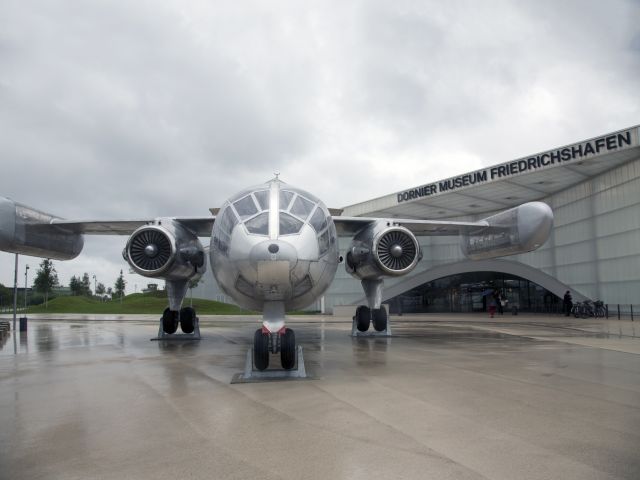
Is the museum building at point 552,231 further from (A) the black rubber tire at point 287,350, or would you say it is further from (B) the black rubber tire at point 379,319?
(A) the black rubber tire at point 287,350

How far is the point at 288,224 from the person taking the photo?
25.9 feet

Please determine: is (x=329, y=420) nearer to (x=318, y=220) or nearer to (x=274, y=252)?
(x=274, y=252)

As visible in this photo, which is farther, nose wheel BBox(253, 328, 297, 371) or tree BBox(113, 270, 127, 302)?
A: tree BBox(113, 270, 127, 302)

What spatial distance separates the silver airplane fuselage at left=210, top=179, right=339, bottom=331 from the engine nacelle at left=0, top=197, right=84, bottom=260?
7.21 meters

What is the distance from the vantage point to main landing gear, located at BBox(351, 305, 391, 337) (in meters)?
15.1

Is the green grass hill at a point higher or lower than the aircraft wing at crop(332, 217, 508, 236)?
lower

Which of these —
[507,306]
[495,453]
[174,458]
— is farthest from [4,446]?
[507,306]

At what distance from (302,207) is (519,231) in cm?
857

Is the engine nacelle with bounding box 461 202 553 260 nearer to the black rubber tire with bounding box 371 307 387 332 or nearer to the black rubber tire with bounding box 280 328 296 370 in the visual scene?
the black rubber tire with bounding box 371 307 387 332

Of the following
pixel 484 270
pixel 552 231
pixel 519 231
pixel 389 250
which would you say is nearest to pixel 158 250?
pixel 389 250

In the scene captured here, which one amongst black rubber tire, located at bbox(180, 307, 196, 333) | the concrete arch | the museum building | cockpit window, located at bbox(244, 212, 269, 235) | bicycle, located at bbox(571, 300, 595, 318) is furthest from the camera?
the concrete arch

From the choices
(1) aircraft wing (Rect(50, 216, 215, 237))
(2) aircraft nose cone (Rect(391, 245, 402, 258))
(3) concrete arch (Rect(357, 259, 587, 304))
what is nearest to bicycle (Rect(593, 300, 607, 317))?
(3) concrete arch (Rect(357, 259, 587, 304))

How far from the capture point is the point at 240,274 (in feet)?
25.4

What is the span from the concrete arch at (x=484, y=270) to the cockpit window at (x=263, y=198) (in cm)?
3092
